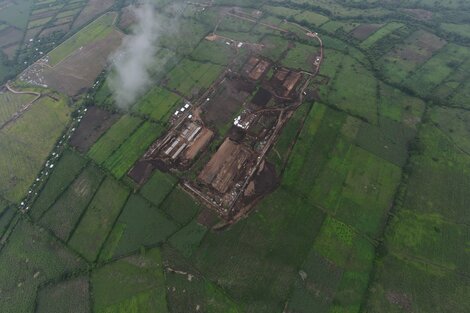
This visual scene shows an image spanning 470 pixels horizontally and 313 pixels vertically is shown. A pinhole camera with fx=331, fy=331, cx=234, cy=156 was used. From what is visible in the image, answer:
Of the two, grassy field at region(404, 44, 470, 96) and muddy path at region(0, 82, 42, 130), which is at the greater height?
grassy field at region(404, 44, 470, 96)

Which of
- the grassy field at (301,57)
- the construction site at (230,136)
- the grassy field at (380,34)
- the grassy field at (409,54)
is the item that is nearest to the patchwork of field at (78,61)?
the construction site at (230,136)

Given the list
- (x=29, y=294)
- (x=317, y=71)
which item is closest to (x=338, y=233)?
(x=317, y=71)

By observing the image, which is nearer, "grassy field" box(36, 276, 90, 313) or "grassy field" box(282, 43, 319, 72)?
"grassy field" box(36, 276, 90, 313)

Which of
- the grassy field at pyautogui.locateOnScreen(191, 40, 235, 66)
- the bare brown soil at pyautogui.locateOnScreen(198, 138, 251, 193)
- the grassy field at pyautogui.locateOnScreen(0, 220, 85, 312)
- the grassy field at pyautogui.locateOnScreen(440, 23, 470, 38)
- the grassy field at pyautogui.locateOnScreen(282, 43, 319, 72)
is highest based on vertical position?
the grassy field at pyautogui.locateOnScreen(440, 23, 470, 38)

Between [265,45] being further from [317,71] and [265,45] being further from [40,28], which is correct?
[40,28]

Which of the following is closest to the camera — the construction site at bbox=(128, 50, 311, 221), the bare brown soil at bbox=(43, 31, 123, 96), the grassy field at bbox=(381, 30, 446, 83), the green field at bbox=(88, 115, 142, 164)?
the construction site at bbox=(128, 50, 311, 221)

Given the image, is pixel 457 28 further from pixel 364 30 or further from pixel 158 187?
pixel 158 187

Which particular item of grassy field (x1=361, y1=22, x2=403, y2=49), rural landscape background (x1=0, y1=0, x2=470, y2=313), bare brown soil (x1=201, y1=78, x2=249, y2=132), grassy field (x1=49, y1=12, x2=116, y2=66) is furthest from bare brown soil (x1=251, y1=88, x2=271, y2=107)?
grassy field (x1=49, y1=12, x2=116, y2=66)

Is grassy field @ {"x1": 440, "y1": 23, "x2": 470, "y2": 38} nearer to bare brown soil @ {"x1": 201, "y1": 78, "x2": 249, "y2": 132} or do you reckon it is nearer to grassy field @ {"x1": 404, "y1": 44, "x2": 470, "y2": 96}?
grassy field @ {"x1": 404, "y1": 44, "x2": 470, "y2": 96}

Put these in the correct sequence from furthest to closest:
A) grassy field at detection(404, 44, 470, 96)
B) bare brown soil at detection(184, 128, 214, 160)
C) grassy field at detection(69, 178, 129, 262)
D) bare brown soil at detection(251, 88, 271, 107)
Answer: grassy field at detection(404, 44, 470, 96), bare brown soil at detection(251, 88, 271, 107), bare brown soil at detection(184, 128, 214, 160), grassy field at detection(69, 178, 129, 262)
